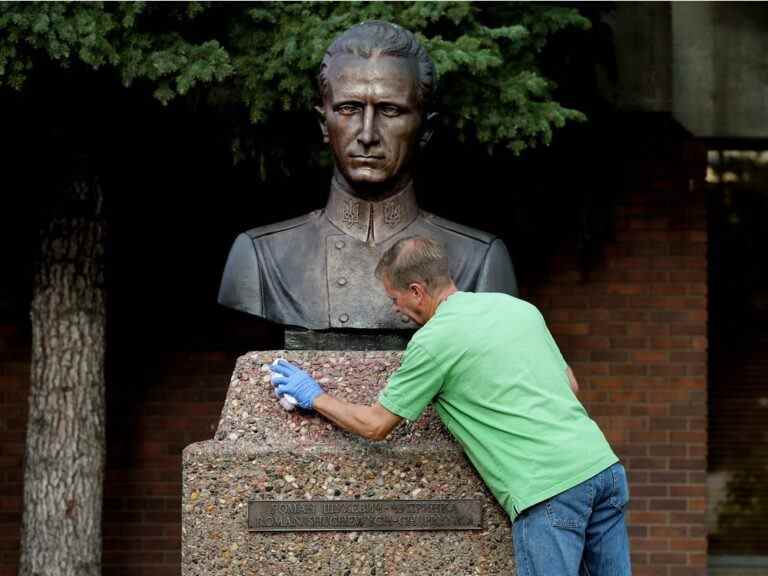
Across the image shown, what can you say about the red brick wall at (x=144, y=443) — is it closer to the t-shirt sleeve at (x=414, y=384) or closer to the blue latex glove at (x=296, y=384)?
the blue latex glove at (x=296, y=384)

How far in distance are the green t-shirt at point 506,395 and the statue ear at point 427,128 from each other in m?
0.99

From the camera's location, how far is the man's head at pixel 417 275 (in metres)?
3.70

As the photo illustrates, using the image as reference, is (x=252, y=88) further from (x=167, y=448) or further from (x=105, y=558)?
(x=105, y=558)

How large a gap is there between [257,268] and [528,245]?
3.18 metres

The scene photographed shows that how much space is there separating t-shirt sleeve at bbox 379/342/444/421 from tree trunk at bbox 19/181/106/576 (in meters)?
3.04

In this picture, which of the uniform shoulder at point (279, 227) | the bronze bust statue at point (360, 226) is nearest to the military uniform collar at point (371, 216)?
the bronze bust statue at point (360, 226)

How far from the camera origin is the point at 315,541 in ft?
12.8

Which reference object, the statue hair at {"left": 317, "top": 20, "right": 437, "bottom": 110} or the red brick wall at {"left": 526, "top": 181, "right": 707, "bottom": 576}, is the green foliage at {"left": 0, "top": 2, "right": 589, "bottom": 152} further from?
the red brick wall at {"left": 526, "top": 181, "right": 707, "bottom": 576}

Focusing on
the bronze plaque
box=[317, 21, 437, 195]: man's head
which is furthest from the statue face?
the bronze plaque

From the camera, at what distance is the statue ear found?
442 cm

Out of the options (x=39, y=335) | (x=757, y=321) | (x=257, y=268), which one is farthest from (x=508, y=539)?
(x=757, y=321)

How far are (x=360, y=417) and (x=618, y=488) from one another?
762 millimetres

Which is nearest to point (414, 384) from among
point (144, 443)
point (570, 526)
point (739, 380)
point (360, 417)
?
point (360, 417)

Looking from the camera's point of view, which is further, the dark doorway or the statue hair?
the dark doorway
